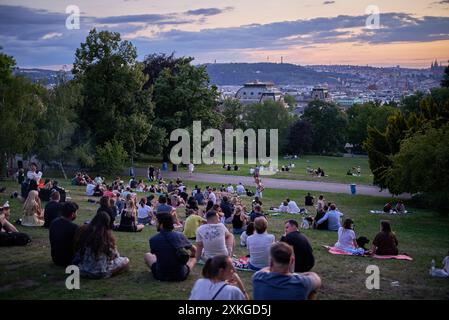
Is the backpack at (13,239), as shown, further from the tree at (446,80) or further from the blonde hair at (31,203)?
the tree at (446,80)

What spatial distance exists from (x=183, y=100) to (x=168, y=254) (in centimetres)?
4916

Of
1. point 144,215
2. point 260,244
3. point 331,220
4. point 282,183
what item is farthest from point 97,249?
point 282,183

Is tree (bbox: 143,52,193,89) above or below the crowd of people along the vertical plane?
above

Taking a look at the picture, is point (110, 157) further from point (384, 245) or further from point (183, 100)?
point (384, 245)

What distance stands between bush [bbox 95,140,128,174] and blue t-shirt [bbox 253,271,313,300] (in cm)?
4006

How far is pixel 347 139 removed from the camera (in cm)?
10800

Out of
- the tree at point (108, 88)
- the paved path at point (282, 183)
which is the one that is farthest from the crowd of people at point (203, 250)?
the tree at point (108, 88)

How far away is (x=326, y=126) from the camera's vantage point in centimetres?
10600

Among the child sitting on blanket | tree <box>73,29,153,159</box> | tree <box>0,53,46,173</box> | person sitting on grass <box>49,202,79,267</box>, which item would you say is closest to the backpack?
person sitting on grass <box>49,202,79,267</box>

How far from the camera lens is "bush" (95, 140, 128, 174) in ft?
149

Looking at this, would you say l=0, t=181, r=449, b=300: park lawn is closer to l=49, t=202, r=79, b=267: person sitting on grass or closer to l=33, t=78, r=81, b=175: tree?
l=49, t=202, r=79, b=267: person sitting on grass
